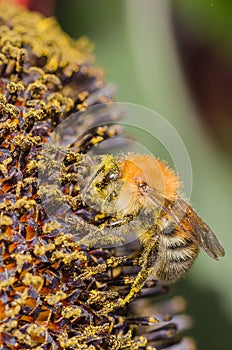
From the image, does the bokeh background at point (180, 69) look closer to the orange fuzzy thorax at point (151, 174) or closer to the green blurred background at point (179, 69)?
the green blurred background at point (179, 69)

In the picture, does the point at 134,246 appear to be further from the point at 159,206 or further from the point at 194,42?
the point at 194,42

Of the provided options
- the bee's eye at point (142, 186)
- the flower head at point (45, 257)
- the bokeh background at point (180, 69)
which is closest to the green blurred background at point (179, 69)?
the bokeh background at point (180, 69)

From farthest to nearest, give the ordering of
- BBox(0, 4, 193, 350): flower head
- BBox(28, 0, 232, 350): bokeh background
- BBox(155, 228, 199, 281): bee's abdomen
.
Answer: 1. BBox(28, 0, 232, 350): bokeh background
2. BBox(155, 228, 199, 281): bee's abdomen
3. BBox(0, 4, 193, 350): flower head

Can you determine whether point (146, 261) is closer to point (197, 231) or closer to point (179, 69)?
point (197, 231)

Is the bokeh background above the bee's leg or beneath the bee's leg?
above

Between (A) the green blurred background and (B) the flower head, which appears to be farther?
(A) the green blurred background

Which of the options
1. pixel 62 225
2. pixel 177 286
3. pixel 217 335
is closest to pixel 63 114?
pixel 62 225

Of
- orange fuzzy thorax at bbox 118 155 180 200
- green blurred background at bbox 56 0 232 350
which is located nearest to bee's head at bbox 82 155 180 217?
orange fuzzy thorax at bbox 118 155 180 200

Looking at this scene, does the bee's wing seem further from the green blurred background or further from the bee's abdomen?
the green blurred background
